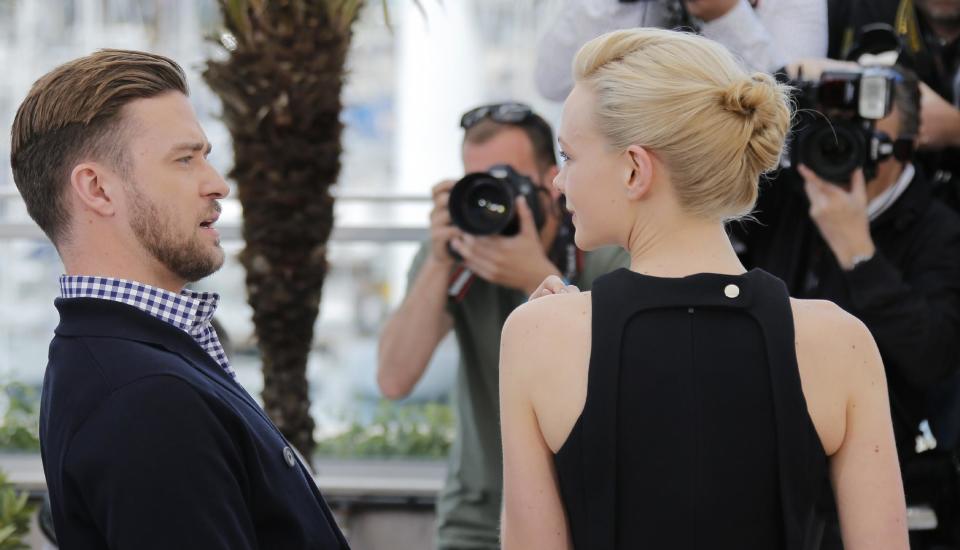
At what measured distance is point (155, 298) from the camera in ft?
5.11

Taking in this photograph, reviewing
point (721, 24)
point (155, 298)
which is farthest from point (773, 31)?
point (155, 298)

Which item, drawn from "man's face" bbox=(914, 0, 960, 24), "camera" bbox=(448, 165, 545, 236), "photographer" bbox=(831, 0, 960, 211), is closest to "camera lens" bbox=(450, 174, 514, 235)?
"camera" bbox=(448, 165, 545, 236)

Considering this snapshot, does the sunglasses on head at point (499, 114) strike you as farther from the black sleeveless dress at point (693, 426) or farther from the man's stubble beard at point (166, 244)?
the black sleeveless dress at point (693, 426)

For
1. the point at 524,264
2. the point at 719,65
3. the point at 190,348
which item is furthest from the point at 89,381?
the point at 524,264

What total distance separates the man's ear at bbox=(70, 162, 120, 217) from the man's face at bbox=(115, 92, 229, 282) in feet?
0.08

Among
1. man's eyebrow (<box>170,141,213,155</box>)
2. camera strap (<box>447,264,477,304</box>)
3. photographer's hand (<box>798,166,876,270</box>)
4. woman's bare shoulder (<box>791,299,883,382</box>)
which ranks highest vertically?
man's eyebrow (<box>170,141,213,155</box>)

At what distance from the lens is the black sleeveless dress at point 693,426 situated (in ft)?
4.60

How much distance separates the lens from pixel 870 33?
8.54ft

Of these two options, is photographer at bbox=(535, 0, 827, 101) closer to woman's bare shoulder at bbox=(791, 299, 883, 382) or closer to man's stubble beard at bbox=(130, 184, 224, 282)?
woman's bare shoulder at bbox=(791, 299, 883, 382)

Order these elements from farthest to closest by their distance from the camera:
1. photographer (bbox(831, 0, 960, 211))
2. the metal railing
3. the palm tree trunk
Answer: the metal railing → the palm tree trunk → photographer (bbox(831, 0, 960, 211))

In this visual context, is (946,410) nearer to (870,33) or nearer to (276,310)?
(870,33)

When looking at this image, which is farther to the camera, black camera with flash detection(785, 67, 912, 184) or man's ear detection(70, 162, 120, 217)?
black camera with flash detection(785, 67, 912, 184)

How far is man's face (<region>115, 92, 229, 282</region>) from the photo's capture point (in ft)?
5.14

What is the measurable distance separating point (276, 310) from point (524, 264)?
1180 mm
